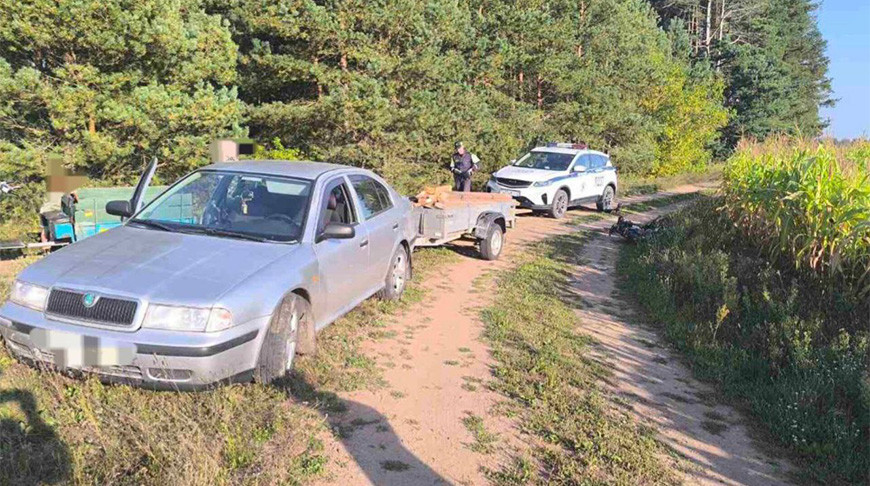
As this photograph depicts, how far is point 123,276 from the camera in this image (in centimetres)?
396

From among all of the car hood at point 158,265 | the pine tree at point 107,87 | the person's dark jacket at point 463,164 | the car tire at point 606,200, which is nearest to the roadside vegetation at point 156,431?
the car hood at point 158,265

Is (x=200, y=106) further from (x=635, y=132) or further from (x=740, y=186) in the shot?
(x=635, y=132)

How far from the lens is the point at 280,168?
5762mm

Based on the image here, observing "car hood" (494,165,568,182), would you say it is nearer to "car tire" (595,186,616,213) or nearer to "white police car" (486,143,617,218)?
"white police car" (486,143,617,218)

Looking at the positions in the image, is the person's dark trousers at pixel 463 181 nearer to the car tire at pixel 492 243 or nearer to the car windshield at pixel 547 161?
the car windshield at pixel 547 161

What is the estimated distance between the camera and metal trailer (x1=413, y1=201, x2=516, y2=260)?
28.8 feet

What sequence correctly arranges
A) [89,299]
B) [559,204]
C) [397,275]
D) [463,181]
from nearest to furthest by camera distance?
[89,299] → [397,275] → [463,181] → [559,204]

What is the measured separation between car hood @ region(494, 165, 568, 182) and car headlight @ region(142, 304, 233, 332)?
1217 centimetres

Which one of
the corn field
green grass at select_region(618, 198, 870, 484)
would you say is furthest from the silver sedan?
the corn field

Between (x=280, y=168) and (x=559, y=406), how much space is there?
3319mm

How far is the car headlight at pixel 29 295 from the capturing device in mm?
3918

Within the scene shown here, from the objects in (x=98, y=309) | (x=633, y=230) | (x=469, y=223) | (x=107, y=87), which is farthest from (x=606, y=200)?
(x=98, y=309)

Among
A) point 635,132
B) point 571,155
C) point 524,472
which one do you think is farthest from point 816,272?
point 635,132

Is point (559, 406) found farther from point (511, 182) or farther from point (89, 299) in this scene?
point (511, 182)
